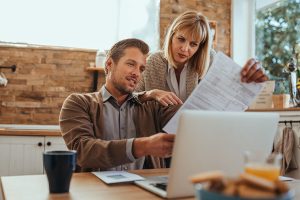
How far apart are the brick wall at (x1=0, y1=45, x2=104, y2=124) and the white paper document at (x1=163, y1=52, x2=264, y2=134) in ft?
8.56

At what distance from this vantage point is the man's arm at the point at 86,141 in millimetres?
1175

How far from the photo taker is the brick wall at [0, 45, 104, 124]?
336cm

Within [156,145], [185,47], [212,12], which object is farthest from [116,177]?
[212,12]

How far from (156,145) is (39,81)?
2636mm

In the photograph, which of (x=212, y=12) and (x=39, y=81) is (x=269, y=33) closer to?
(x=212, y=12)

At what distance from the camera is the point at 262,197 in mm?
448

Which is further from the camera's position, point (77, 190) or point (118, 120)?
point (118, 120)

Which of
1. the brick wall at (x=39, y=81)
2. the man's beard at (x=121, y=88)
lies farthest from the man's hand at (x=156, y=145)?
the brick wall at (x=39, y=81)

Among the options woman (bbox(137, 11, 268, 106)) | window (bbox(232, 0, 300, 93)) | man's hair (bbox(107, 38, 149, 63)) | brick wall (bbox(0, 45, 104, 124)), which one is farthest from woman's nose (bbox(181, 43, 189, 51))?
brick wall (bbox(0, 45, 104, 124))

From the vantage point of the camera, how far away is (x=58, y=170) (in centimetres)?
90

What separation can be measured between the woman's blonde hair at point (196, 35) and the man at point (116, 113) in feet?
1.26

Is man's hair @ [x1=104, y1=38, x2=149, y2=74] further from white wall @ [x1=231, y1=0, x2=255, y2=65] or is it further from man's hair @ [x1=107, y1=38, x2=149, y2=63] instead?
white wall @ [x1=231, y1=0, x2=255, y2=65]

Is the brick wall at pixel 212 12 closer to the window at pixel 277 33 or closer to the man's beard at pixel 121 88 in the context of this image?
the window at pixel 277 33

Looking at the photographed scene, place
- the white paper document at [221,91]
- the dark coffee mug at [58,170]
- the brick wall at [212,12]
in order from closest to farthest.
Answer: the dark coffee mug at [58,170] → the white paper document at [221,91] → the brick wall at [212,12]
